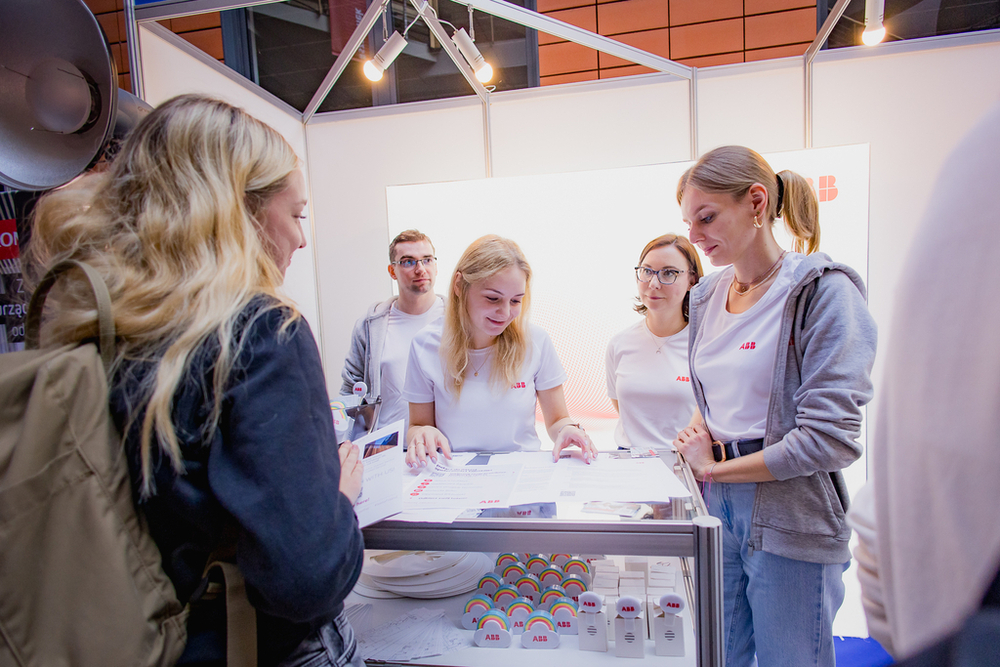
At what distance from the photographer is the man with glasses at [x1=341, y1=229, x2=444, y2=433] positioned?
2.59 m

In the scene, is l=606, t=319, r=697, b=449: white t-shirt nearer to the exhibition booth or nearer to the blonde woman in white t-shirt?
the blonde woman in white t-shirt

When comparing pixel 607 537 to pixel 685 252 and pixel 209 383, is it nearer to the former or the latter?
pixel 209 383

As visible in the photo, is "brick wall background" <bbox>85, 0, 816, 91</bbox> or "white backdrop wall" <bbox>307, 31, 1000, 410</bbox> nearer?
"white backdrop wall" <bbox>307, 31, 1000, 410</bbox>

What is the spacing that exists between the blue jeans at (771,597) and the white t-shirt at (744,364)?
172 mm

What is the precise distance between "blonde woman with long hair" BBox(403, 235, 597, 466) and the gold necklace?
712mm

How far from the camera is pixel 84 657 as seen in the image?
0.64 metres

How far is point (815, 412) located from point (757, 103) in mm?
2648

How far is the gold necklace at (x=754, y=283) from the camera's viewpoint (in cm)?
143

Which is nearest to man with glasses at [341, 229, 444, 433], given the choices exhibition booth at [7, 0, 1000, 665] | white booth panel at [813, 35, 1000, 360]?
exhibition booth at [7, 0, 1000, 665]

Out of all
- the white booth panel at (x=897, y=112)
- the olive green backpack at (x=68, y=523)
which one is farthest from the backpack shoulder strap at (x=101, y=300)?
the white booth panel at (x=897, y=112)

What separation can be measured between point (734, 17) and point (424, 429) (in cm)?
423

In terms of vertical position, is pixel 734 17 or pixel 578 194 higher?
pixel 734 17

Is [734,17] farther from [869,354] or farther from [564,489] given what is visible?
[564,489]

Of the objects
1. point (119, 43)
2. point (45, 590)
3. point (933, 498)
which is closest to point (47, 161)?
point (45, 590)
